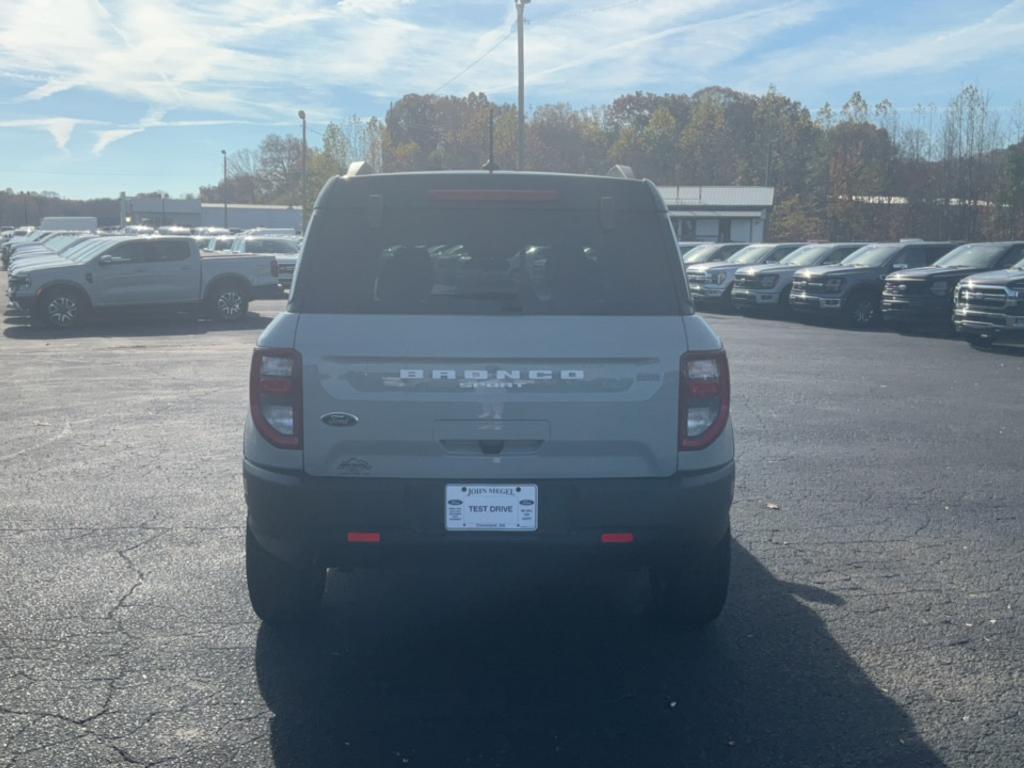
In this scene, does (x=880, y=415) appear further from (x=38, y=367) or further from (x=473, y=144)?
(x=473, y=144)

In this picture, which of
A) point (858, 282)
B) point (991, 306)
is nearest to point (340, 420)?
point (991, 306)

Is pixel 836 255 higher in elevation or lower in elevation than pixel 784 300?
higher

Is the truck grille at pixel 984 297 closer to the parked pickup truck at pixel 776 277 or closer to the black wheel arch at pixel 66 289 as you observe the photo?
the parked pickup truck at pixel 776 277

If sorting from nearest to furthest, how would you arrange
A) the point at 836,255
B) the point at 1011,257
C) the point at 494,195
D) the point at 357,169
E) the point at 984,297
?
the point at 494,195
the point at 357,169
the point at 984,297
the point at 1011,257
the point at 836,255

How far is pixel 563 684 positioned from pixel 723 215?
61.2 meters

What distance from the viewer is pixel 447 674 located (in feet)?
14.9

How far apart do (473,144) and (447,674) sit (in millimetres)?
58603

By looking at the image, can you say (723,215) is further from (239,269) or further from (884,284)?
(239,269)

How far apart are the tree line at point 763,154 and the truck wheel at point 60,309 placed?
50.7ft

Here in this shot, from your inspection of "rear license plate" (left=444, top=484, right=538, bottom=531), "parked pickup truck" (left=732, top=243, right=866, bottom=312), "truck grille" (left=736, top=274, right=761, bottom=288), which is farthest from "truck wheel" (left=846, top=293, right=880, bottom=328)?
"rear license plate" (left=444, top=484, right=538, bottom=531)

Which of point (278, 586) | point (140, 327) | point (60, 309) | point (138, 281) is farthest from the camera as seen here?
point (138, 281)

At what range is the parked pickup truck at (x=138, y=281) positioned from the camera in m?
21.1

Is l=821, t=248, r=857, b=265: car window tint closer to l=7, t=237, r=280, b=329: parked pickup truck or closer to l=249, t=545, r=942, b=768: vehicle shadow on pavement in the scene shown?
l=7, t=237, r=280, b=329: parked pickup truck

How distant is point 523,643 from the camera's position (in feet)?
16.2
